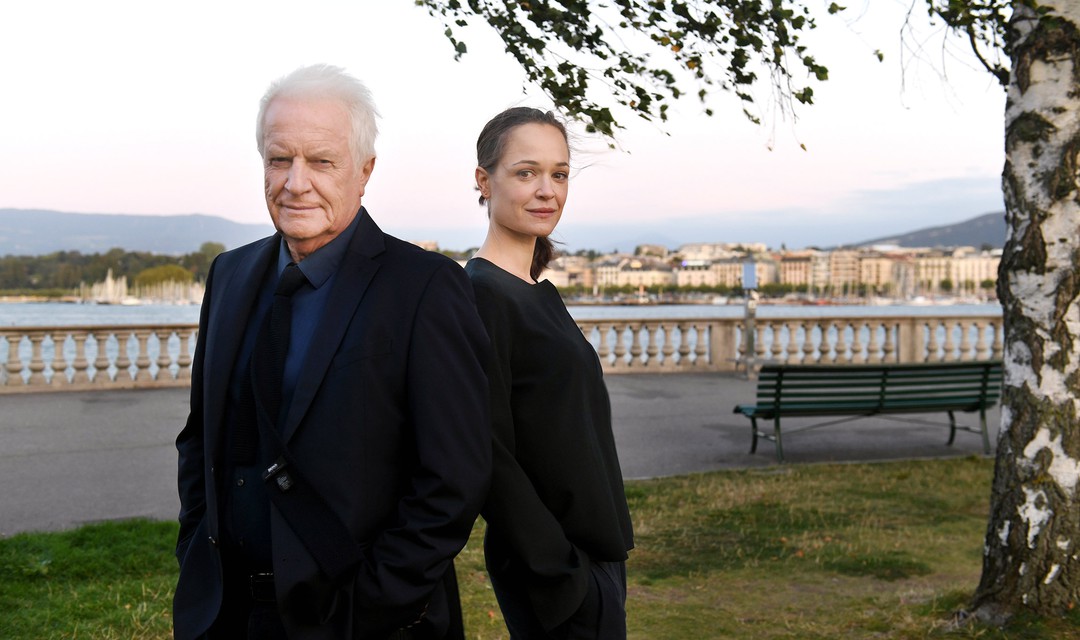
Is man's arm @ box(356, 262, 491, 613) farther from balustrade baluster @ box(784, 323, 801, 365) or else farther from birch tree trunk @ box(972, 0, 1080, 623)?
balustrade baluster @ box(784, 323, 801, 365)

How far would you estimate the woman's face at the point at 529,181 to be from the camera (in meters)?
2.42

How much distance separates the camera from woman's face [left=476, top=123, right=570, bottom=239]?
2420 millimetres

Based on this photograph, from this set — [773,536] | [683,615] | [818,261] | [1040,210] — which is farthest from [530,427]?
[818,261]

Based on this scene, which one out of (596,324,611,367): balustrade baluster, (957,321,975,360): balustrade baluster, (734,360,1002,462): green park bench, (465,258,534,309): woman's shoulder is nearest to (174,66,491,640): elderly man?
(465,258,534,309): woman's shoulder

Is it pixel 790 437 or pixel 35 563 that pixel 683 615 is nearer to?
pixel 35 563

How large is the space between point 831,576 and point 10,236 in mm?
22796

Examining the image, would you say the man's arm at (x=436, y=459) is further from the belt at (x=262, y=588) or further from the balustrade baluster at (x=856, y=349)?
the balustrade baluster at (x=856, y=349)

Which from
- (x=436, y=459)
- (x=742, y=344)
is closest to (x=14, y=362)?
(x=742, y=344)

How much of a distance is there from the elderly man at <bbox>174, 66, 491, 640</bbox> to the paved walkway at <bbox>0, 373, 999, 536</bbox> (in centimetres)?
472

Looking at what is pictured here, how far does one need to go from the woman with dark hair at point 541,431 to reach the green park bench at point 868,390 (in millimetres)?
6477

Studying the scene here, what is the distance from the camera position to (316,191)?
6.84 ft

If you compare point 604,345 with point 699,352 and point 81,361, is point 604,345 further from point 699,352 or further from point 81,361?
point 81,361

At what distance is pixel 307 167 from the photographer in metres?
2.07

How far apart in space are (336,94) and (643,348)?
15190 millimetres
